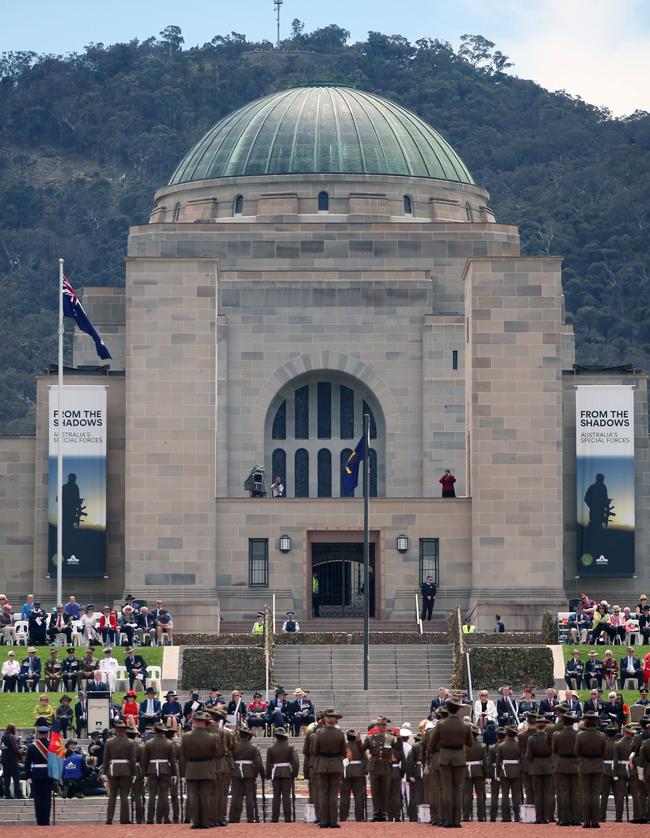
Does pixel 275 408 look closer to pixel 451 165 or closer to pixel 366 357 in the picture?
pixel 366 357

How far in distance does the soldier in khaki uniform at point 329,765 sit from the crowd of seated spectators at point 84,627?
20.8 metres

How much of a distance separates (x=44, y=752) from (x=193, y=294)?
29.8 meters

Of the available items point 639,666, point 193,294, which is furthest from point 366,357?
point 639,666

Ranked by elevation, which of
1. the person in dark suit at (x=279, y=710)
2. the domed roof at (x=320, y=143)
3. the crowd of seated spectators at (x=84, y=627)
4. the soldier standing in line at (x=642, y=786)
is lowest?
the soldier standing in line at (x=642, y=786)

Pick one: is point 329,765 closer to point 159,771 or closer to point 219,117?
point 159,771

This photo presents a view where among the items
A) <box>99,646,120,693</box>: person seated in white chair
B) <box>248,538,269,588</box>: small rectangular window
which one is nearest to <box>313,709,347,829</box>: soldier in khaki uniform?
<box>99,646,120,693</box>: person seated in white chair

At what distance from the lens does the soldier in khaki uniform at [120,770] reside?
3962cm

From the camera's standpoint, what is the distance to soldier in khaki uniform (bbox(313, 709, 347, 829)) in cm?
3791

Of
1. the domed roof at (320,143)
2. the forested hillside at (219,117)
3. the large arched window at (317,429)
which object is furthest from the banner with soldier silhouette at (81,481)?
the forested hillside at (219,117)

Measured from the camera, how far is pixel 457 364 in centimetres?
7275

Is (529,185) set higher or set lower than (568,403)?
higher

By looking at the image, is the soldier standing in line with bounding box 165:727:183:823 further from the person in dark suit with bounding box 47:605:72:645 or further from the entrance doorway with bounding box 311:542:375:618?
the entrance doorway with bounding box 311:542:375:618

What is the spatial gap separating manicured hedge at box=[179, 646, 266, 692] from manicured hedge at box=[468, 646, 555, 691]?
506cm

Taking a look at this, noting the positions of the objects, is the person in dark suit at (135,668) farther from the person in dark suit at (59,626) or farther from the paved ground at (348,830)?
the paved ground at (348,830)
